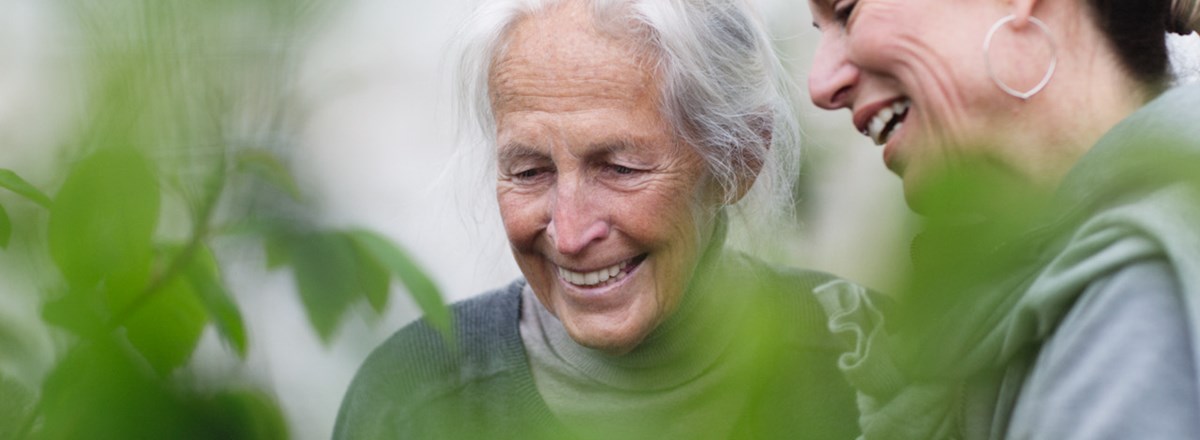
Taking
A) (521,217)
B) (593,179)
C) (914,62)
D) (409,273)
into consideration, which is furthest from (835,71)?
(409,273)

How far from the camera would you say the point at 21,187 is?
359 millimetres

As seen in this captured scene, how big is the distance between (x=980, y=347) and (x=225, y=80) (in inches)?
8.2

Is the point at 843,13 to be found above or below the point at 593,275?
above

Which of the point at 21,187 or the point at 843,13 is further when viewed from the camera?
the point at 843,13

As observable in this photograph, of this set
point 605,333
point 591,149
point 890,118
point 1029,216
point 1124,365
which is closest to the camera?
point 1029,216

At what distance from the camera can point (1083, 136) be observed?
1.13m

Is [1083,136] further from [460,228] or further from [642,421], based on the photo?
[460,228]

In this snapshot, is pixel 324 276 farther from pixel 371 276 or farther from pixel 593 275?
pixel 593 275

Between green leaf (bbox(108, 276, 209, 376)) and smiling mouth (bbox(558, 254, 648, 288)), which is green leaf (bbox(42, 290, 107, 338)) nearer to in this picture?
green leaf (bbox(108, 276, 209, 376))

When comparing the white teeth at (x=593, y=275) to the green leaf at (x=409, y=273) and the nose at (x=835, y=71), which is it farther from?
the green leaf at (x=409, y=273)

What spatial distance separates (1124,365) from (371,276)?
0.53 metres

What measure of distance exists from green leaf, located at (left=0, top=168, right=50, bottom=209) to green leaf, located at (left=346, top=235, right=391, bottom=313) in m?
0.09

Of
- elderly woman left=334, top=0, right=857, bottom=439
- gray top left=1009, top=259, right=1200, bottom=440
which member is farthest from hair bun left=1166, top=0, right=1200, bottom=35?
elderly woman left=334, top=0, right=857, bottom=439

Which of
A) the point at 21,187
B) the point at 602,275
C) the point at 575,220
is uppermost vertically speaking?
the point at 21,187
